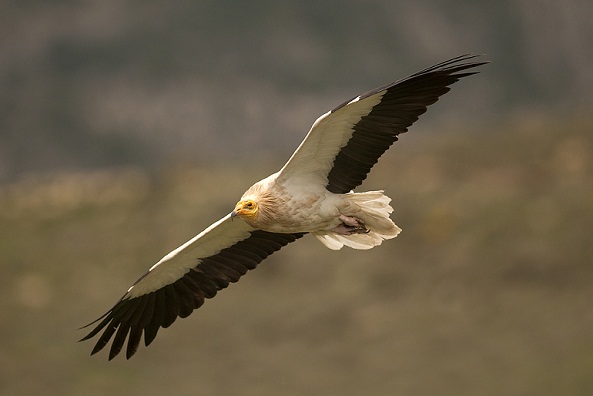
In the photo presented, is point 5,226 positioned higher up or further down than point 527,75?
higher up

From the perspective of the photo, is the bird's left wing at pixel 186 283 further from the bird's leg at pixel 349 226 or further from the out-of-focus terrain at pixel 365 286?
the out-of-focus terrain at pixel 365 286

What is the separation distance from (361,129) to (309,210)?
0.77 metres

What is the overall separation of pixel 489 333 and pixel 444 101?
28194mm

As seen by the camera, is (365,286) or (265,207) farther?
(365,286)

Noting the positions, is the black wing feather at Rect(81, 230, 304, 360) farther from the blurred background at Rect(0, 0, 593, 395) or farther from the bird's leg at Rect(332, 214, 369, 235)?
the blurred background at Rect(0, 0, 593, 395)

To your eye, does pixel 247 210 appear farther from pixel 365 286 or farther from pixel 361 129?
pixel 365 286

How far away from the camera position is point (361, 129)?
9203 mm

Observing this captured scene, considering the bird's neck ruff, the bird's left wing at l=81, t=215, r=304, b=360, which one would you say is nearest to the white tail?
the bird's neck ruff

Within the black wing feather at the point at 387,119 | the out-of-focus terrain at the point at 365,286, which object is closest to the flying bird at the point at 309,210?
the black wing feather at the point at 387,119

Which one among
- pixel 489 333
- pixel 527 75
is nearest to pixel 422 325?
pixel 489 333

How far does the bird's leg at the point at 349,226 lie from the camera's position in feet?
31.3

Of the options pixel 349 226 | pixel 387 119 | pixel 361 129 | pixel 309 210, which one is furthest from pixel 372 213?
pixel 387 119

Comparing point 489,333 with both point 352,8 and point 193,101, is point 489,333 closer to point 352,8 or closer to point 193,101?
point 193,101

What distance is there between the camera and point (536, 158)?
27.0 metres
